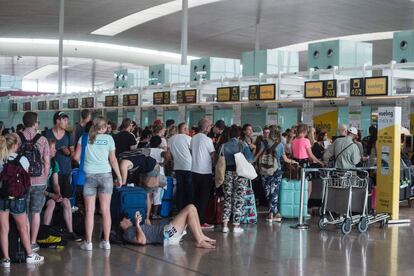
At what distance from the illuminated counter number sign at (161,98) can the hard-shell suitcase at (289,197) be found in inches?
276

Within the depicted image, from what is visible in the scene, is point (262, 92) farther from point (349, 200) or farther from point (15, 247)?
point (15, 247)

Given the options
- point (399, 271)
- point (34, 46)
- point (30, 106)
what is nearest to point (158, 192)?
point (399, 271)

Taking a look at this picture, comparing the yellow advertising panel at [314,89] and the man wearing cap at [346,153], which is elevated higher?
the yellow advertising panel at [314,89]

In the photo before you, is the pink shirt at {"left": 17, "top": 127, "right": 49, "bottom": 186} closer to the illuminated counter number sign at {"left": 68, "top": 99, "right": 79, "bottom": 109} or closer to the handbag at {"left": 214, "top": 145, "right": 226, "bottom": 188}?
the handbag at {"left": 214, "top": 145, "right": 226, "bottom": 188}

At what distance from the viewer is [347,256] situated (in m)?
7.60

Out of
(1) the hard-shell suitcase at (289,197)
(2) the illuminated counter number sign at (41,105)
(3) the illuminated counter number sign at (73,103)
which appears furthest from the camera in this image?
(2) the illuminated counter number sign at (41,105)

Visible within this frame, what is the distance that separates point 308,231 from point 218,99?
6.28m

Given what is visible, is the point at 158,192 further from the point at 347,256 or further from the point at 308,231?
the point at 347,256

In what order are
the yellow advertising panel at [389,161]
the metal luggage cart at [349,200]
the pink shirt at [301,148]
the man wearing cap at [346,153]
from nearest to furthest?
1. the metal luggage cart at [349,200]
2. the man wearing cap at [346,153]
3. the yellow advertising panel at [389,161]
4. the pink shirt at [301,148]

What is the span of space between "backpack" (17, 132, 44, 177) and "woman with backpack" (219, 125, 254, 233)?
3.03 m

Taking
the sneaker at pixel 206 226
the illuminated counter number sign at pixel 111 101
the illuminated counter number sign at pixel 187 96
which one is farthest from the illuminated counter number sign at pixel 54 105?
the sneaker at pixel 206 226

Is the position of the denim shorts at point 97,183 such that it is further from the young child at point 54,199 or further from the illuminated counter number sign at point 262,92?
the illuminated counter number sign at point 262,92

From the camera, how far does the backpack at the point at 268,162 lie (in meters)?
9.98

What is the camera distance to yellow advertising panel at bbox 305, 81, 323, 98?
1266 cm
